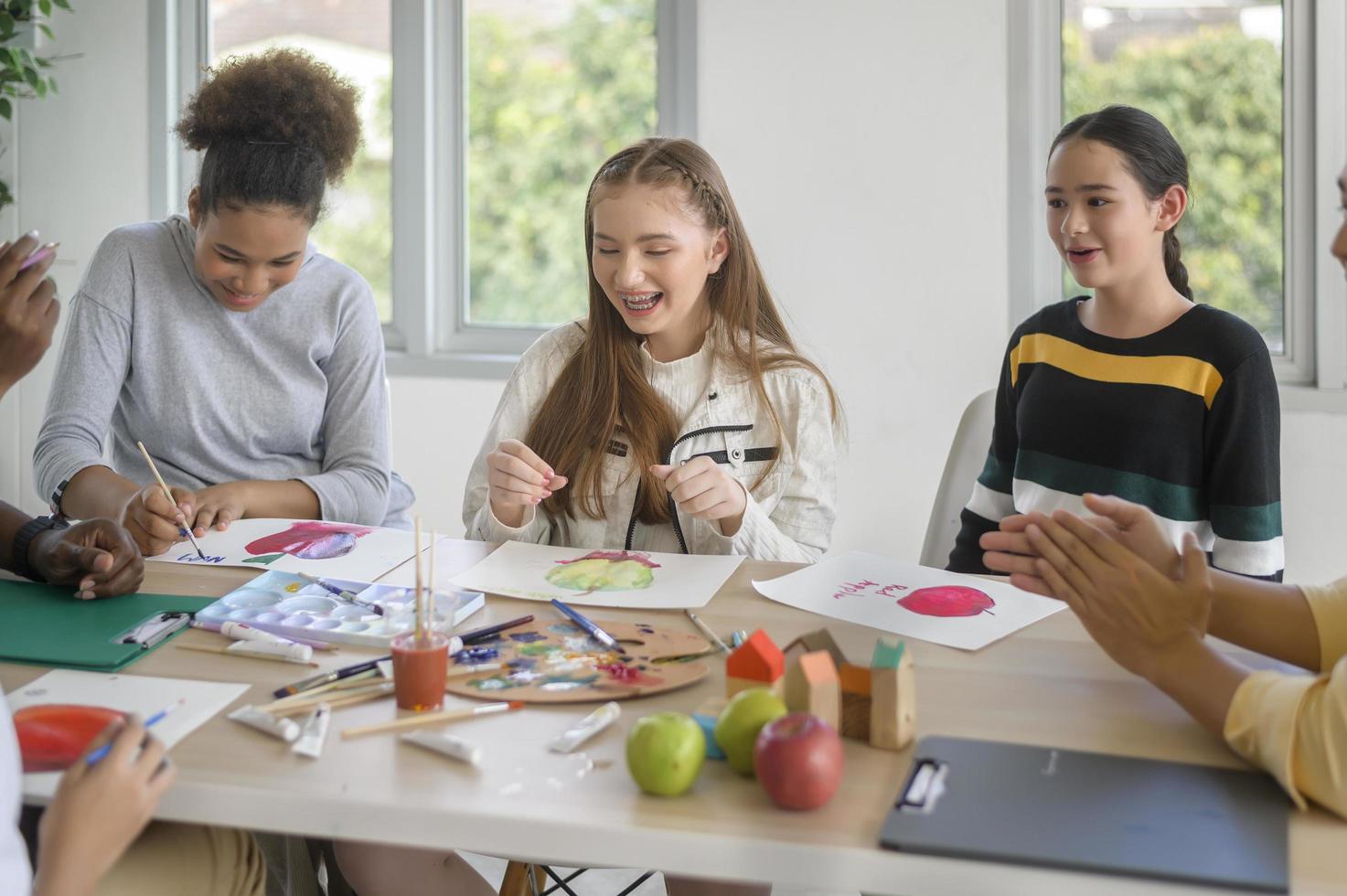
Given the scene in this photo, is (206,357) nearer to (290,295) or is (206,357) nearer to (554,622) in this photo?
(290,295)

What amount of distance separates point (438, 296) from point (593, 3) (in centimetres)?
94

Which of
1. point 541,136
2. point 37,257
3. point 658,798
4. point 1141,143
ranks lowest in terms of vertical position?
point 658,798

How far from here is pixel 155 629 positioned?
4.25ft

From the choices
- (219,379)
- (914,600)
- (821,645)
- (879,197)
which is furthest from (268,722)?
(879,197)

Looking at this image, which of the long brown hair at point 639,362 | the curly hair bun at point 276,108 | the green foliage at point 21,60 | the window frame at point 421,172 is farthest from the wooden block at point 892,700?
the green foliage at point 21,60

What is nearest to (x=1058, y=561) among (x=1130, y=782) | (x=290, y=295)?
(x=1130, y=782)

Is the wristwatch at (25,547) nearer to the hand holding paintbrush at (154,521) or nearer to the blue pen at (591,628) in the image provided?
the hand holding paintbrush at (154,521)

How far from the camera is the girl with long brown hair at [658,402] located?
1.89m

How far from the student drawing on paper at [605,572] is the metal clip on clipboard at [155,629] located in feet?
→ 1.39

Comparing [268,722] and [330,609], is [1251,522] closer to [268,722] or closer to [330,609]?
[330,609]

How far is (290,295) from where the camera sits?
218 centimetres

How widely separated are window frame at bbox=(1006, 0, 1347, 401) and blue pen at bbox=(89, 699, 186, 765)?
2.42 metres

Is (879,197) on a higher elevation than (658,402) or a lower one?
higher

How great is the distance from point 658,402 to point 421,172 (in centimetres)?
188
